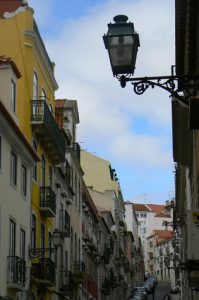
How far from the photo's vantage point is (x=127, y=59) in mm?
8727

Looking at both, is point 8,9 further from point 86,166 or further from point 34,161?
point 86,166

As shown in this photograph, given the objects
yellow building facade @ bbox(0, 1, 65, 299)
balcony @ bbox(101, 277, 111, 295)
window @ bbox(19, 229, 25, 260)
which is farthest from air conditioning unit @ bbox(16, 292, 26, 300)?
balcony @ bbox(101, 277, 111, 295)

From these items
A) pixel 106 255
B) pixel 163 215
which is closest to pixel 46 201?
pixel 106 255

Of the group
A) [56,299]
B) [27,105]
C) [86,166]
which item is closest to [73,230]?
[56,299]

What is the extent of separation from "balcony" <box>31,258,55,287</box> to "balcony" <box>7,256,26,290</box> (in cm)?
333

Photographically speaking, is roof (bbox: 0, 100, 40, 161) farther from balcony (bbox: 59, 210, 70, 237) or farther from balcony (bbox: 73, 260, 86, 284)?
balcony (bbox: 73, 260, 86, 284)

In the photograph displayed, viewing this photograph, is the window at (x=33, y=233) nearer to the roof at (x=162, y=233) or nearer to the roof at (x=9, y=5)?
the roof at (x=9, y=5)

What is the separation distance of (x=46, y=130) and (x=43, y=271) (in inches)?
247

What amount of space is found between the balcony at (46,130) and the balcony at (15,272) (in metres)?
7.23

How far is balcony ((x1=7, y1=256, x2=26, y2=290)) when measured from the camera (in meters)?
24.8

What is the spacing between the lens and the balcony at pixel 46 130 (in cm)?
3122

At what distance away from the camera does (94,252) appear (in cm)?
5634

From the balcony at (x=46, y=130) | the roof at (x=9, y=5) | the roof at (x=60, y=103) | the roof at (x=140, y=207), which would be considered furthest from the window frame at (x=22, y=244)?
the roof at (x=140, y=207)

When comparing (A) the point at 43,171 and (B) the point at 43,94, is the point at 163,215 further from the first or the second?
(A) the point at 43,171
